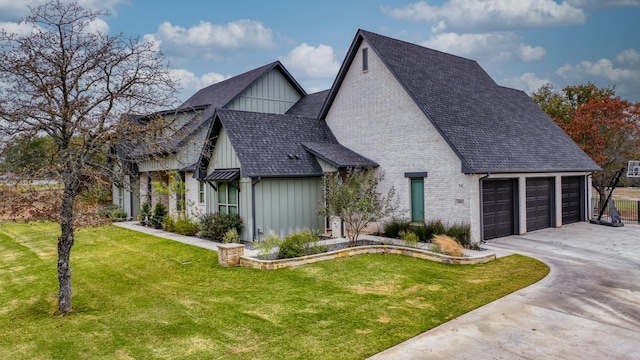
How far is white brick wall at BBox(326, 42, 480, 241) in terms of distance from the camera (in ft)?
49.3

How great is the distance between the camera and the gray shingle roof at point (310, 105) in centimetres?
2404

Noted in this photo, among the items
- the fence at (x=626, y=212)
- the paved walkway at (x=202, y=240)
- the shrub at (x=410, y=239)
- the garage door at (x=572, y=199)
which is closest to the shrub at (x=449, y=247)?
the paved walkway at (x=202, y=240)

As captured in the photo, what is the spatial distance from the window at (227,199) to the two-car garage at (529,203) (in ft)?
32.0

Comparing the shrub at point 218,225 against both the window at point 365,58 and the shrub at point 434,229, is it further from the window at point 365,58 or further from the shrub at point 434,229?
the window at point 365,58

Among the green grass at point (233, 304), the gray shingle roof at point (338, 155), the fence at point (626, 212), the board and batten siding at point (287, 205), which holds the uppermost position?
the gray shingle roof at point (338, 155)

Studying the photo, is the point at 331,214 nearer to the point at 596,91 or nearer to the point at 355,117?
the point at 355,117

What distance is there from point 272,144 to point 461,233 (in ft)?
27.2

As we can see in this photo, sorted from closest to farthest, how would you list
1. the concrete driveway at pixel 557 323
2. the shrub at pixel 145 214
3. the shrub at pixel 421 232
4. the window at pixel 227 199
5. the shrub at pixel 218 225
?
the concrete driveway at pixel 557 323 → the shrub at pixel 421 232 → the shrub at pixel 218 225 → the window at pixel 227 199 → the shrub at pixel 145 214

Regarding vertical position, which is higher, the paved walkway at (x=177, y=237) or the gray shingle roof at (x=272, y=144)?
the gray shingle roof at (x=272, y=144)

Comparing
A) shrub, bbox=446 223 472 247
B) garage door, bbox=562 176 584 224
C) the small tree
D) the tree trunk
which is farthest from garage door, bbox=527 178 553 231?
the tree trunk

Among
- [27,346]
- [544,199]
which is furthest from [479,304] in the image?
[544,199]

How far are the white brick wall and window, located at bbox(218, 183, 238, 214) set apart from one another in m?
5.96

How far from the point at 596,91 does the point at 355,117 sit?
2673cm

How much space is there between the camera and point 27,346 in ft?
22.2
